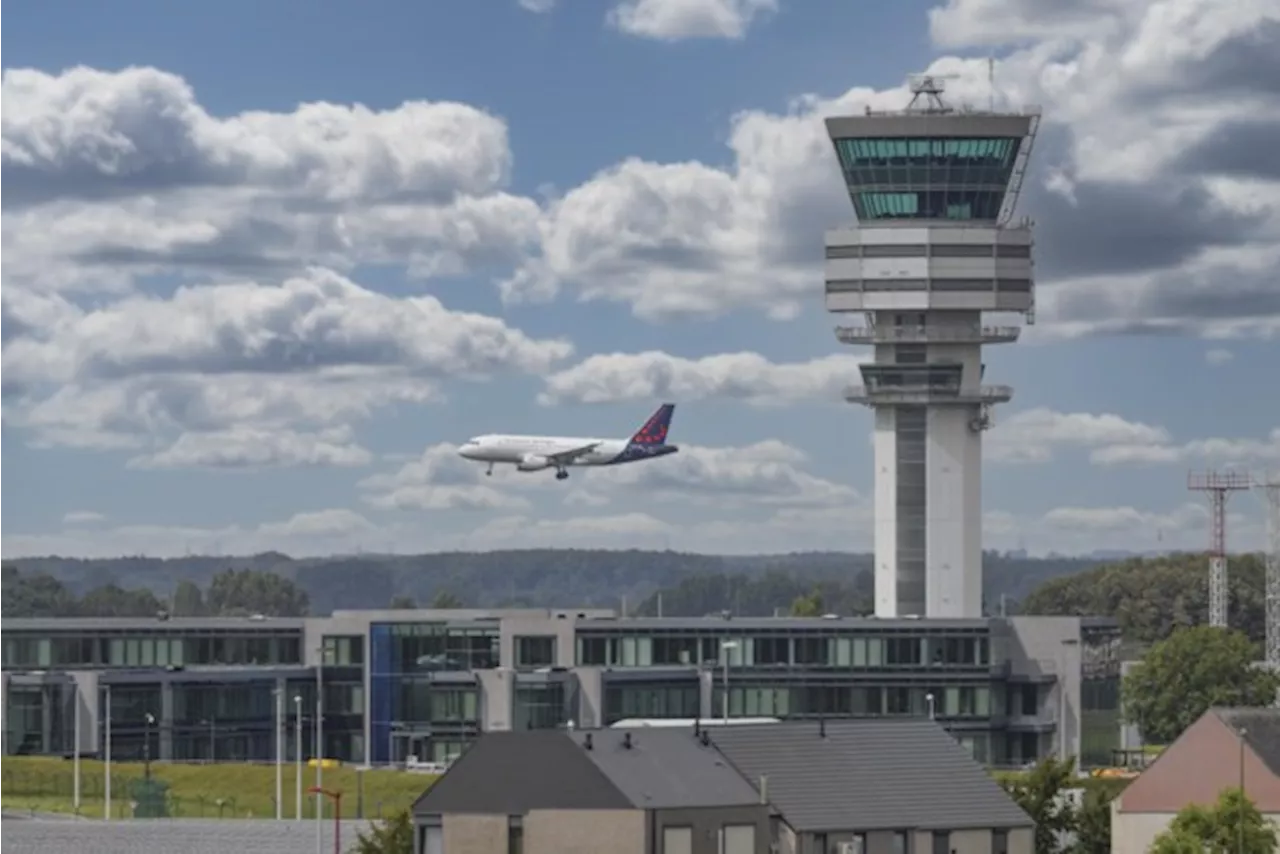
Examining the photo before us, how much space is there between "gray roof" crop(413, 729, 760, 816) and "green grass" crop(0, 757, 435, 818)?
162 ft

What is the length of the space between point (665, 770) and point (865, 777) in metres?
8.16

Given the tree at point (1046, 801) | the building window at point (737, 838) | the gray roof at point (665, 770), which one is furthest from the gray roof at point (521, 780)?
the tree at point (1046, 801)

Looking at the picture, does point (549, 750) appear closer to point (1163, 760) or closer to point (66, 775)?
point (1163, 760)

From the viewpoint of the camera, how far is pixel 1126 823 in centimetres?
13088

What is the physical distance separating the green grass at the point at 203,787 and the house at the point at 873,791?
46.9 m

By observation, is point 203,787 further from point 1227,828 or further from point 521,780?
point 1227,828

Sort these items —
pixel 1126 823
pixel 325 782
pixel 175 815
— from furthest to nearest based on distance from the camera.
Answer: pixel 325 782, pixel 175 815, pixel 1126 823

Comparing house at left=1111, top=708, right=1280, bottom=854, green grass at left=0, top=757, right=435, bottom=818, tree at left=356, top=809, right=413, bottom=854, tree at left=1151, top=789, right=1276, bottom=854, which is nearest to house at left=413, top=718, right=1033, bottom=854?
tree at left=356, top=809, right=413, bottom=854

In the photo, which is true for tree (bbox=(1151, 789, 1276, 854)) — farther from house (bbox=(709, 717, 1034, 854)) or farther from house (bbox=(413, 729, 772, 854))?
house (bbox=(413, 729, 772, 854))

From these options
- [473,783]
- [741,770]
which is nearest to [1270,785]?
[741,770]

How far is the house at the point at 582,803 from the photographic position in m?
113

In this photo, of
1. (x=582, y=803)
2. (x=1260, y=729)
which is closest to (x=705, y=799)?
(x=582, y=803)

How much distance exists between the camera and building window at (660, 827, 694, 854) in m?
113

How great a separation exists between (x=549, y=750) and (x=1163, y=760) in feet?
99.7
